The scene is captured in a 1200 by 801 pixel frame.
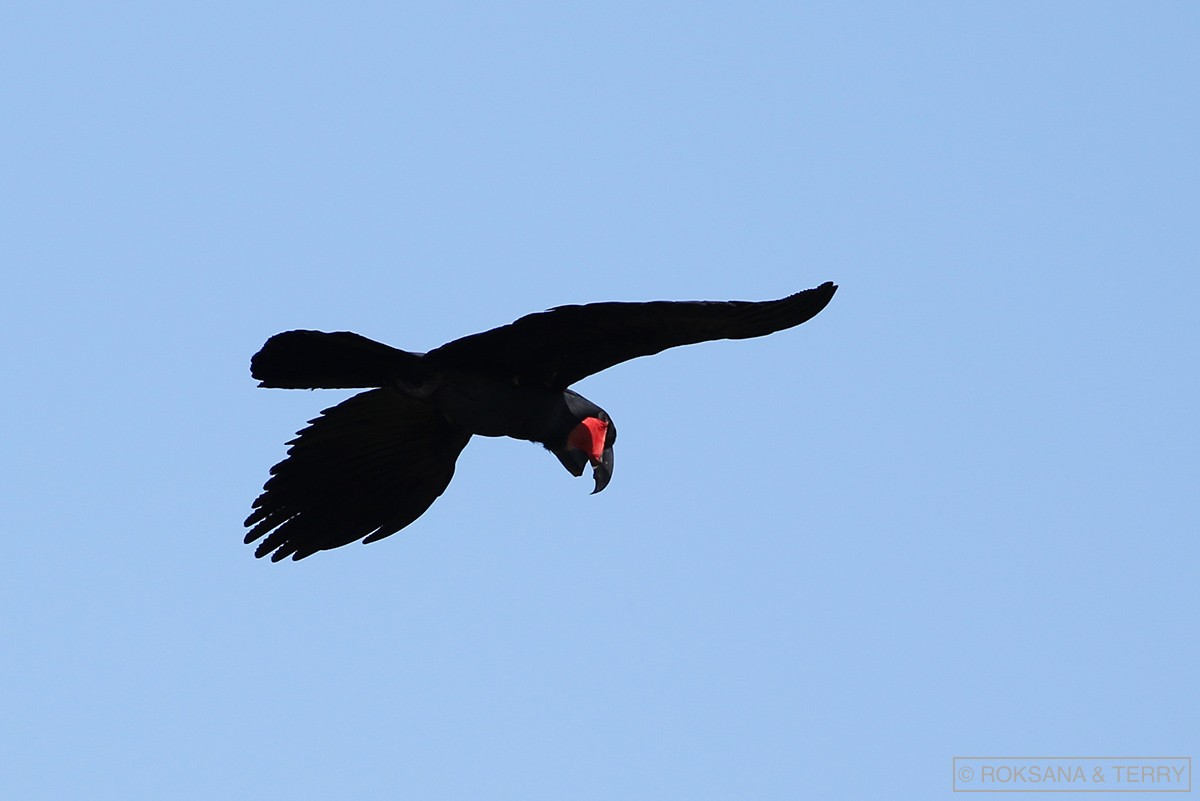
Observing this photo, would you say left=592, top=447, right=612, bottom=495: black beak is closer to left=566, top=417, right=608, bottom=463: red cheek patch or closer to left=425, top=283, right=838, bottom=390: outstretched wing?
left=566, top=417, right=608, bottom=463: red cheek patch

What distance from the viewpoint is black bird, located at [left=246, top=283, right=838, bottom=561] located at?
Answer: 10.1 meters

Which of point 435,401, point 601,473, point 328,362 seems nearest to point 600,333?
point 601,473

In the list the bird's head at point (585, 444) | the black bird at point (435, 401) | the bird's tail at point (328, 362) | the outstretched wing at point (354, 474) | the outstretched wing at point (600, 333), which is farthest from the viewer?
the outstretched wing at point (354, 474)

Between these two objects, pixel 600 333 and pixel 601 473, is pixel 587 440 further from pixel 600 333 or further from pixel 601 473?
pixel 600 333

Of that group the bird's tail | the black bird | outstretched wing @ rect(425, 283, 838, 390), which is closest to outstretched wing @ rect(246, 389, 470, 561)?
the black bird

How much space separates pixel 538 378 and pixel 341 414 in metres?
1.40

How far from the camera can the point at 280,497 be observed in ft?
38.5

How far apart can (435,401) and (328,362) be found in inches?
26.4

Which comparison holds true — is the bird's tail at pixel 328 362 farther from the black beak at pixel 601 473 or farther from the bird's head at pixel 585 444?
the black beak at pixel 601 473

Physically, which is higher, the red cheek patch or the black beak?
the red cheek patch

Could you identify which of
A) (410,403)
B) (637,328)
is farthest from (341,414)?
(637,328)

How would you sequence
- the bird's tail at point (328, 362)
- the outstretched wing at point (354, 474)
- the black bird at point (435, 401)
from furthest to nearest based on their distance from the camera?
1. the outstretched wing at point (354, 474)
2. the bird's tail at point (328, 362)
3. the black bird at point (435, 401)

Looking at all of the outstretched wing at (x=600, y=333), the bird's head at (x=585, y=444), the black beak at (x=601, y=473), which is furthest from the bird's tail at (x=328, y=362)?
the black beak at (x=601, y=473)

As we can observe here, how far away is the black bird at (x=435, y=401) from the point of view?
1015cm
